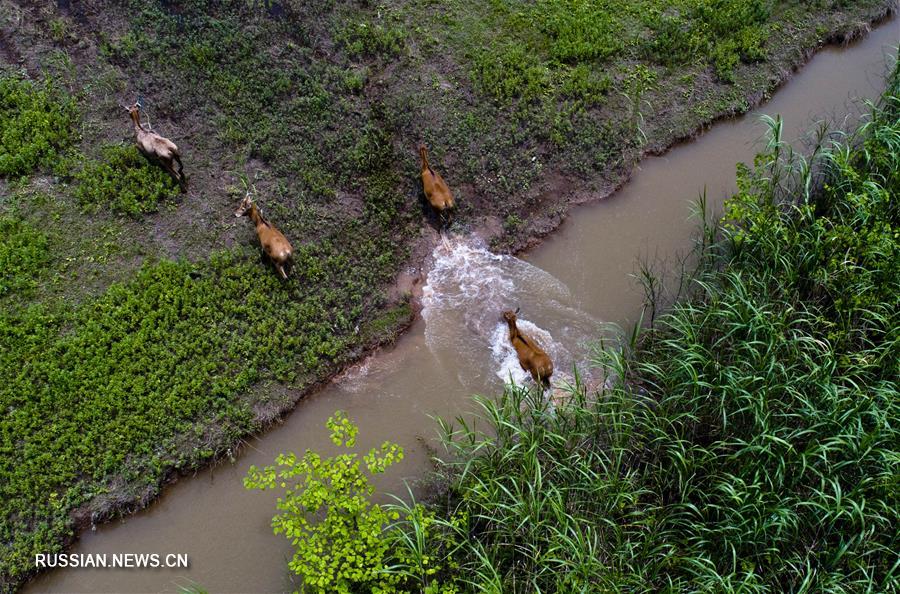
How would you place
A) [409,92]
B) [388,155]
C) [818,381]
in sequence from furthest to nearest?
[409,92]
[388,155]
[818,381]

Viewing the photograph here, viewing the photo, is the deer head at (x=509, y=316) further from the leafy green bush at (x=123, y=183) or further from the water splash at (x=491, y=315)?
the leafy green bush at (x=123, y=183)

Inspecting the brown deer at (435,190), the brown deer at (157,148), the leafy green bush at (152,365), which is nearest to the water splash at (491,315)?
the brown deer at (435,190)

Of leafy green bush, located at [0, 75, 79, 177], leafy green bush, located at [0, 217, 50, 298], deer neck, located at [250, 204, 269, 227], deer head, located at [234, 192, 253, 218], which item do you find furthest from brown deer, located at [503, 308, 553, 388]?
leafy green bush, located at [0, 75, 79, 177]

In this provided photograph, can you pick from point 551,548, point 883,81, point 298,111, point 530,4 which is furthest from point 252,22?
point 883,81

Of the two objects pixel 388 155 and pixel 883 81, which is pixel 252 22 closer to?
pixel 388 155

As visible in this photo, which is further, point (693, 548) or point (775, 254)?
point (775, 254)

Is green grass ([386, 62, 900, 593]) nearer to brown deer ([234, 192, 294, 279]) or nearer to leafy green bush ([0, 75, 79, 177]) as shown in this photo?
brown deer ([234, 192, 294, 279])
